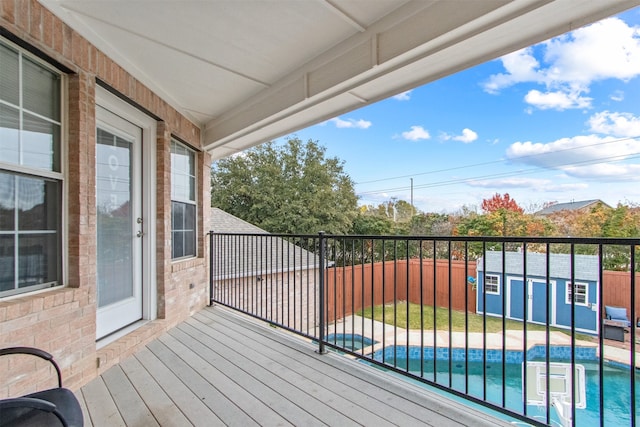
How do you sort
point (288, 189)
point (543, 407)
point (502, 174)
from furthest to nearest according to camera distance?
point (502, 174)
point (288, 189)
point (543, 407)

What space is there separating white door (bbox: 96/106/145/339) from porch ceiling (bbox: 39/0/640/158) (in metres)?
0.61

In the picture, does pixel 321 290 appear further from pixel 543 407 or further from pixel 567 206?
pixel 567 206

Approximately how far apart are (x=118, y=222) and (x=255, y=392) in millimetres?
1960

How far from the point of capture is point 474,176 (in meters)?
23.4

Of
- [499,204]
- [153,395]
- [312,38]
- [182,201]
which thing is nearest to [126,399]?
[153,395]

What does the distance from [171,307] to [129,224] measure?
103 cm

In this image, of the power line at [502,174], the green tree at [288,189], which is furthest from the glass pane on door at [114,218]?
the power line at [502,174]

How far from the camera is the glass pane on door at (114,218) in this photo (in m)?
2.63

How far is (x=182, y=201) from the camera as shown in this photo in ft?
12.8

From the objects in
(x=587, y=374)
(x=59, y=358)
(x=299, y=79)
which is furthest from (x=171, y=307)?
(x=587, y=374)

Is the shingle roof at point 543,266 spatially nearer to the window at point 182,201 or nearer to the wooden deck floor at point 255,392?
the wooden deck floor at point 255,392

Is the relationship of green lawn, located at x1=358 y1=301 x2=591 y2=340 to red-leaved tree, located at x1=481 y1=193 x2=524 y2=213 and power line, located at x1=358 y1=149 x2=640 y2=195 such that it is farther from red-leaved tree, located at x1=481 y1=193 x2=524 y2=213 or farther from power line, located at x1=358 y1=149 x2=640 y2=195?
power line, located at x1=358 y1=149 x2=640 y2=195

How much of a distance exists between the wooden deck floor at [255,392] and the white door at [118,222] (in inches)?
17.3

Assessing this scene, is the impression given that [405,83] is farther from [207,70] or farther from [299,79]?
[207,70]
